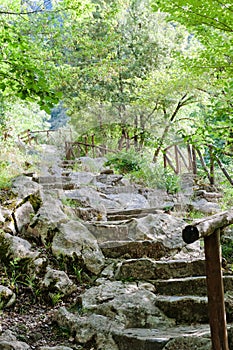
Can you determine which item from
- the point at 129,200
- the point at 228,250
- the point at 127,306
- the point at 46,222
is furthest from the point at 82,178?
the point at 127,306

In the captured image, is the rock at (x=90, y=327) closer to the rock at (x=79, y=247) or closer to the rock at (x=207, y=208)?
the rock at (x=79, y=247)

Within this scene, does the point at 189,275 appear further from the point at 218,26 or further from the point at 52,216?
the point at 218,26

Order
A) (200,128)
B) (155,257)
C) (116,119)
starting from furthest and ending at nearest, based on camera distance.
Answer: (116,119)
(155,257)
(200,128)

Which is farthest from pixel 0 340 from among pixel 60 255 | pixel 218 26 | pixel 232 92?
pixel 218 26

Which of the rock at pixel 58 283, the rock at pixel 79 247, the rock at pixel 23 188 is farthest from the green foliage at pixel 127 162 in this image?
the rock at pixel 58 283

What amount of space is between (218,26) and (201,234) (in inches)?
101

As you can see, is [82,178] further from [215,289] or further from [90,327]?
[215,289]

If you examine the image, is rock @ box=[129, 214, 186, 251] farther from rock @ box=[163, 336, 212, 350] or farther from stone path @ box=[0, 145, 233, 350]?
rock @ box=[163, 336, 212, 350]

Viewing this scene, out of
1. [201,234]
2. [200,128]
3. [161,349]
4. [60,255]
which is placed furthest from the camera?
[60,255]

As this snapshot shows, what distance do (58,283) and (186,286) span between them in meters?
1.39

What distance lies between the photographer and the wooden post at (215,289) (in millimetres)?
2396

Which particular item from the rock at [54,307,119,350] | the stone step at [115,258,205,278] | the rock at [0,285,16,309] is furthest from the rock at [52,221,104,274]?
the rock at [54,307,119,350]

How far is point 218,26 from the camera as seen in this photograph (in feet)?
12.5

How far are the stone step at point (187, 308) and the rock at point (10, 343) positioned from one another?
1.33 meters
